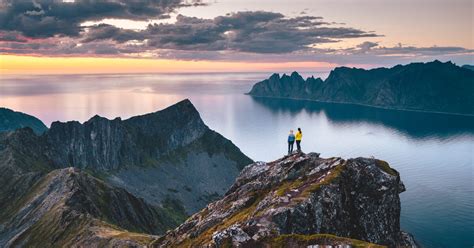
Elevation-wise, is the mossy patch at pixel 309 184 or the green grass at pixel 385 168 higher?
the green grass at pixel 385 168

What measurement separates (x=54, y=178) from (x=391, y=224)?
173601 millimetres

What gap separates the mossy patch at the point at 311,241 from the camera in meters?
44.5

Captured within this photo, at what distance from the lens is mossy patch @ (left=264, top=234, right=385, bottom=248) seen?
1752 inches

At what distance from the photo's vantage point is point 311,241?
157 ft

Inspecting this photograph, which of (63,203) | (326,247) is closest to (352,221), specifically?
(326,247)

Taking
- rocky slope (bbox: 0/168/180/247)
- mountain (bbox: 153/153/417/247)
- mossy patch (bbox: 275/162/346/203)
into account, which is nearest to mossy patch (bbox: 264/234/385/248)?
mountain (bbox: 153/153/417/247)

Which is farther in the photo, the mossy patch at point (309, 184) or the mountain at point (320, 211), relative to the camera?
the mossy patch at point (309, 184)

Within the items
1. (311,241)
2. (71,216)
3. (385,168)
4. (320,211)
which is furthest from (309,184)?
(71,216)

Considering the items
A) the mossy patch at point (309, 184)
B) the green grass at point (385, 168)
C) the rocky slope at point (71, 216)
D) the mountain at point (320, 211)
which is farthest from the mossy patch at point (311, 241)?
the rocky slope at point (71, 216)

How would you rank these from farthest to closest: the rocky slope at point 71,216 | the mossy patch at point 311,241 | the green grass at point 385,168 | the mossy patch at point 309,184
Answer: the rocky slope at point 71,216, the green grass at point 385,168, the mossy patch at point 309,184, the mossy patch at point 311,241

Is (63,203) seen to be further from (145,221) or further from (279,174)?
(279,174)

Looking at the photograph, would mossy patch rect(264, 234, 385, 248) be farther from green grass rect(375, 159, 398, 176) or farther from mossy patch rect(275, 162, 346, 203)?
green grass rect(375, 159, 398, 176)

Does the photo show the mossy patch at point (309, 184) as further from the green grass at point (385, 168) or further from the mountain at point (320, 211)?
A: the green grass at point (385, 168)

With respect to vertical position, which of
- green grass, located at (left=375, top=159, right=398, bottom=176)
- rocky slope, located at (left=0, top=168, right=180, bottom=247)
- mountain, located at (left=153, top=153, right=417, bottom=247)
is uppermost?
green grass, located at (left=375, top=159, right=398, bottom=176)
